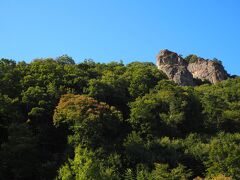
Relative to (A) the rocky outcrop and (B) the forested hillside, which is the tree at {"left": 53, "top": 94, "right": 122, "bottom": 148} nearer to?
(B) the forested hillside

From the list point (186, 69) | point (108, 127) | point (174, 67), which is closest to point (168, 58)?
point (174, 67)

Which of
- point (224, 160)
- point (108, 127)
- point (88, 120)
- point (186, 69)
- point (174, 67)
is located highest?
point (174, 67)

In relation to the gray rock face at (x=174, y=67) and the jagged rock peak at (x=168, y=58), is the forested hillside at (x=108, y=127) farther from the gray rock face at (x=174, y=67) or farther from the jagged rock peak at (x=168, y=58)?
the jagged rock peak at (x=168, y=58)

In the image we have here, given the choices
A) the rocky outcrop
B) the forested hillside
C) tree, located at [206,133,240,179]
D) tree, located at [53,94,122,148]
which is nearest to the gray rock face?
the rocky outcrop

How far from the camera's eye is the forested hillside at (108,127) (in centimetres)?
4853

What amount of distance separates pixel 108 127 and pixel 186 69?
134 feet

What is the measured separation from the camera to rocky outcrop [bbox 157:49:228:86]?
8816 centimetres

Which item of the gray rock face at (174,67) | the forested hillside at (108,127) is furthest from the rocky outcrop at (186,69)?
the forested hillside at (108,127)

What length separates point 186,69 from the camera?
299 feet

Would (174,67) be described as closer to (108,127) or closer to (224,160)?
(108,127)

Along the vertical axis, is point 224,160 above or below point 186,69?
below

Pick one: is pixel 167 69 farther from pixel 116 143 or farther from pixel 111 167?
pixel 111 167

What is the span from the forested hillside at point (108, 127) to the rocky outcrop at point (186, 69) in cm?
1528

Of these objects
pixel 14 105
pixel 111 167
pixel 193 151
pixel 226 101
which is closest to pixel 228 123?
pixel 226 101
